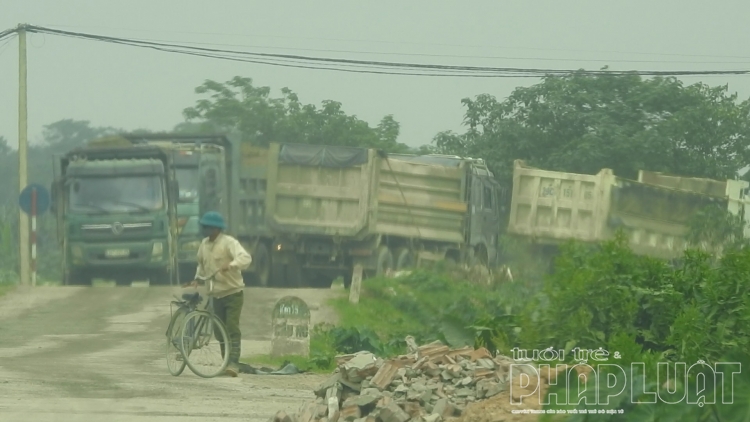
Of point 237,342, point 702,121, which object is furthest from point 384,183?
point 237,342

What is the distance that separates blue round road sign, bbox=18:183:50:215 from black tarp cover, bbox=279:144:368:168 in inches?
197

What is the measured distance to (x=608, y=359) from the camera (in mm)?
7078

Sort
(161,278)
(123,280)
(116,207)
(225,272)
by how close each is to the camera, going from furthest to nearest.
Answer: (123,280), (161,278), (116,207), (225,272)

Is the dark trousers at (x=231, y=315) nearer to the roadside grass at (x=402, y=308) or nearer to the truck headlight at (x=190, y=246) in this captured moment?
the roadside grass at (x=402, y=308)

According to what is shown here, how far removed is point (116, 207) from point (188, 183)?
1.74 meters

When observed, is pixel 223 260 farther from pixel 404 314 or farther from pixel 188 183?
pixel 188 183

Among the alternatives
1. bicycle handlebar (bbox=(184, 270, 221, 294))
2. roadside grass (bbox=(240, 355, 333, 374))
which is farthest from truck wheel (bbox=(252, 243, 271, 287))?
bicycle handlebar (bbox=(184, 270, 221, 294))

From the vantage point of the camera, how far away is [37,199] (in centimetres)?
2530

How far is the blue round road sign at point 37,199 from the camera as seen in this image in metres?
25.2

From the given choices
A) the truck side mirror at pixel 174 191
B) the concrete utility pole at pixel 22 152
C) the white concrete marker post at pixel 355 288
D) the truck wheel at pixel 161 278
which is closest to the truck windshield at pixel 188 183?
the truck side mirror at pixel 174 191

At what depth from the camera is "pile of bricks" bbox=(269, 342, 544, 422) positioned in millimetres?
7762

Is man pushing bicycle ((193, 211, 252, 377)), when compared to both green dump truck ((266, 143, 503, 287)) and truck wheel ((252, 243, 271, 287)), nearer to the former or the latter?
green dump truck ((266, 143, 503, 287))

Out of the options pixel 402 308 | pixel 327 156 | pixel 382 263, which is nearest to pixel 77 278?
pixel 327 156

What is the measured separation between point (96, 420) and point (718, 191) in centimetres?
2103
